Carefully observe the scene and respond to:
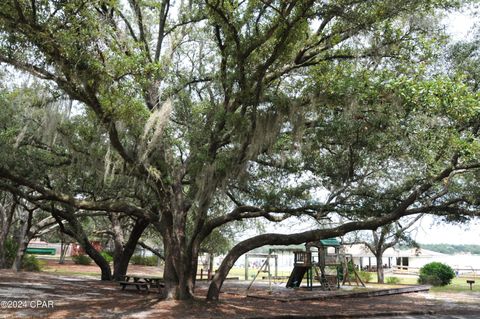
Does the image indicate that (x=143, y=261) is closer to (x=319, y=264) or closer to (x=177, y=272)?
(x=319, y=264)

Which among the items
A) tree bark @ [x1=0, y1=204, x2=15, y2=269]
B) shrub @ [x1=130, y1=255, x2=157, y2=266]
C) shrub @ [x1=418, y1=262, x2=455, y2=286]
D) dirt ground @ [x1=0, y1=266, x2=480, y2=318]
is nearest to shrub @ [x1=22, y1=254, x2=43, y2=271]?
tree bark @ [x1=0, y1=204, x2=15, y2=269]

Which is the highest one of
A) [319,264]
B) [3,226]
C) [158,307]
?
[3,226]

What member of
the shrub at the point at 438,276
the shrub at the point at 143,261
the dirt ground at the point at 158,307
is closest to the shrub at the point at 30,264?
the dirt ground at the point at 158,307

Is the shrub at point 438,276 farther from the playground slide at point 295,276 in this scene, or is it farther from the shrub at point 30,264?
the shrub at point 30,264

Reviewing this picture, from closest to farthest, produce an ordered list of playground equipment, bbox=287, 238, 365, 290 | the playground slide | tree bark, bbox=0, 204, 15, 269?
1. playground equipment, bbox=287, 238, 365, 290
2. the playground slide
3. tree bark, bbox=0, 204, 15, 269

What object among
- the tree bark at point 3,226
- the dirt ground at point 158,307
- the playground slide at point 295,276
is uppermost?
the tree bark at point 3,226

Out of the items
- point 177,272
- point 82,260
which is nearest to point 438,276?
point 177,272

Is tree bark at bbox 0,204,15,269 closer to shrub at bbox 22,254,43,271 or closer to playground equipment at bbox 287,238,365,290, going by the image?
shrub at bbox 22,254,43,271

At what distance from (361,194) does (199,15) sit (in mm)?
5964

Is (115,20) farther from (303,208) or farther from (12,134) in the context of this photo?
(303,208)

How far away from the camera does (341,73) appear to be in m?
8.91

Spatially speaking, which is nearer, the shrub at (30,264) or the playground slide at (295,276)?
the playground slide at (295,276)

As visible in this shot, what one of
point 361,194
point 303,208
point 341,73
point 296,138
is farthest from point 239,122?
point 361,194

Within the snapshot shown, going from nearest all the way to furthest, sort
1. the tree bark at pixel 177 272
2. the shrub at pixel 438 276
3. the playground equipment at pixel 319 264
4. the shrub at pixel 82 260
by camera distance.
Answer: the tree bark at pixel 177 272, the playground equipment at pixel 319 264, the shrub at pixel 438 276, the shrub at pixel 82 260
